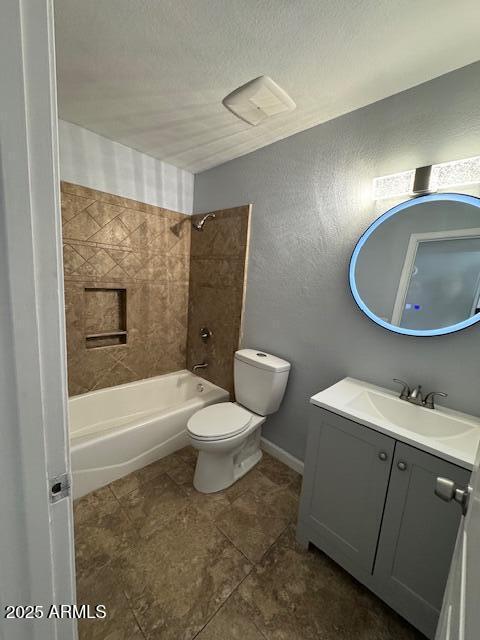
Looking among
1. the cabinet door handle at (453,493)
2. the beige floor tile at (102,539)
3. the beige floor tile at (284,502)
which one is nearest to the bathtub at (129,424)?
the beige floor tile at (102,539)

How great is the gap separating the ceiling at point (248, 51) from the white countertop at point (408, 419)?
1.58 meters

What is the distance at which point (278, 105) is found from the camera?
141 cm

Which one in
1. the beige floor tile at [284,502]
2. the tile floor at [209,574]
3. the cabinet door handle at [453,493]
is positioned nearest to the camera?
the cabinet door handle at [453,493]

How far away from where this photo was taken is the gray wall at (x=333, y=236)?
1208 millimetres

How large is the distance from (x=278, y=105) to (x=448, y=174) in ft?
3.11

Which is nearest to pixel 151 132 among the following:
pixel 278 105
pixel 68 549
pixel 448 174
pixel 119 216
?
pixel 119 216

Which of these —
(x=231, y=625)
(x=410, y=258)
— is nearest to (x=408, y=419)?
(x=410, y=258)

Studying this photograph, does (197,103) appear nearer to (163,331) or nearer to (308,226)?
(308,226)

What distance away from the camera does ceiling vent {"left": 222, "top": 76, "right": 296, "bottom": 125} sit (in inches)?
49.9

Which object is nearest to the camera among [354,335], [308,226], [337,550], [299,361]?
[337,550]

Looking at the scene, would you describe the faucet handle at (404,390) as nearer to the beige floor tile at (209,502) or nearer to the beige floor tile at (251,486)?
the beige floor tile at (251,486)

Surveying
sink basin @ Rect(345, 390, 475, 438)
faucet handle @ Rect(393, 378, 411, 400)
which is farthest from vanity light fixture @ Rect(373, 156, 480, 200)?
sink basin @ Rect(345, 390, 475, 438)

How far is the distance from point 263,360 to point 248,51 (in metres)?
1.68

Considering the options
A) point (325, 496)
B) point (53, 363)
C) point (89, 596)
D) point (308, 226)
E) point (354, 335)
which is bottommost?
point (89, 596)
